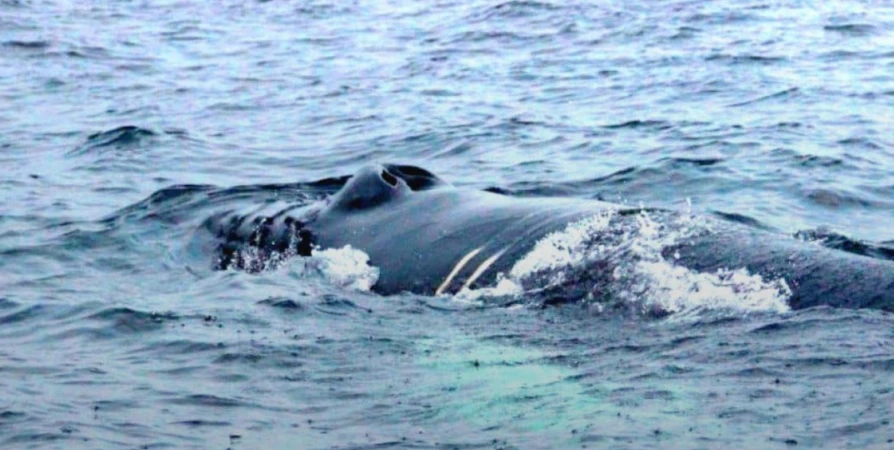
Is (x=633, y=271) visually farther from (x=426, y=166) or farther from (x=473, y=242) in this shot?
(x=426, y=166)

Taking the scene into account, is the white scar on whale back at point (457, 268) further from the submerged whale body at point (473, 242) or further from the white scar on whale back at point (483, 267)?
the white scar on whale back at point (483, 267)

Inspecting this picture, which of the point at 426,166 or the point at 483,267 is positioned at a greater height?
the point at 483,267

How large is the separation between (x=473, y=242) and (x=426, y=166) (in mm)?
5808

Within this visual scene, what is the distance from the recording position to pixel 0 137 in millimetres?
16703

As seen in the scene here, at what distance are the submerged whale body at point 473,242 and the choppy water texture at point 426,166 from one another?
23 centimetres

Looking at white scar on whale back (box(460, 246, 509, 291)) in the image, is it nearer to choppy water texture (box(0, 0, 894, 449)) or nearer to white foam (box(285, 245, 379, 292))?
choppy water texture (box(0, 0, 894, 449))

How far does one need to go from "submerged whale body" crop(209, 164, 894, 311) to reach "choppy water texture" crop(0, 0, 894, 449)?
0.23 metres

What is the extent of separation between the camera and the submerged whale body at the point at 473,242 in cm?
815

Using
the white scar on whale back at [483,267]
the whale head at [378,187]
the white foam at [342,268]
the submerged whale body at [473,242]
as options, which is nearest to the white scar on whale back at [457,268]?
the submerged whale body at [473,242]

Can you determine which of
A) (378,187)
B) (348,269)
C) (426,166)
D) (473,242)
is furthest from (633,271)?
(426,166)

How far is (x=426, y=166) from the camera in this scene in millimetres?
15141

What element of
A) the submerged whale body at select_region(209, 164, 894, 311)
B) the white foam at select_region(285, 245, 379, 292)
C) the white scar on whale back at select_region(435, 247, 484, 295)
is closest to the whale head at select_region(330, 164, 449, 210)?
the submerged whale body at select_region(209, 164, 894, 311)

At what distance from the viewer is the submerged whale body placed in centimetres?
815

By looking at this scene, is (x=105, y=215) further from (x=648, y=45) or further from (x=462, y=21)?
(x=462, y=21)
